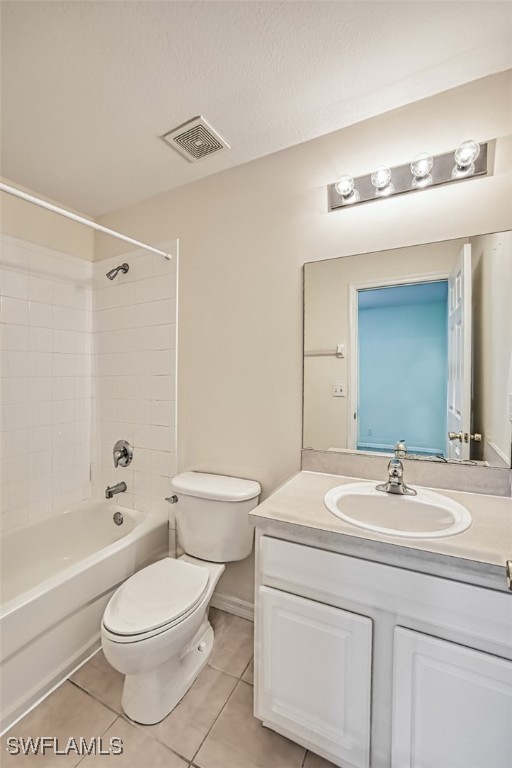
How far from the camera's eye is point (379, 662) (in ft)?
3.04

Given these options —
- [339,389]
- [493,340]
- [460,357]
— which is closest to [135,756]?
[339,389]

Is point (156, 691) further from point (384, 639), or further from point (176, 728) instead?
point (384, 639)

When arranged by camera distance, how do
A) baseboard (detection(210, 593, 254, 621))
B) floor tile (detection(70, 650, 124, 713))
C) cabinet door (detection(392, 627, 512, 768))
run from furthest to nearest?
baseboard (detection(210, 593, 254, 621)), floor tile (detection(70, 650, 124, 713)), cabinet door (detection(392, 627, 512, 768))

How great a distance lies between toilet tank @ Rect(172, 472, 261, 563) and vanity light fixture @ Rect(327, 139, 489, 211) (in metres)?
1.35

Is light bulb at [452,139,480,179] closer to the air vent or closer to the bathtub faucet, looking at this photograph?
the air vent

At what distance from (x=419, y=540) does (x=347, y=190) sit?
4.32 feet

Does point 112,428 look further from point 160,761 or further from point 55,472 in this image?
point 160,761

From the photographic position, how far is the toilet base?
3.99 feet

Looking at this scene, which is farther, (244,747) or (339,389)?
(339,389)

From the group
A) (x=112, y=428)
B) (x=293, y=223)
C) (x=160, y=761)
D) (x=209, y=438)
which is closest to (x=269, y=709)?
(x=160, y=761)

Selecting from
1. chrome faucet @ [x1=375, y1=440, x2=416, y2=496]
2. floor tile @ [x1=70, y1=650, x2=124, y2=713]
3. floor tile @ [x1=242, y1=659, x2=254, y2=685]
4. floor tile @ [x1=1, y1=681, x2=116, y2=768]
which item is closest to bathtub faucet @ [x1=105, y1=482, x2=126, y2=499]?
floor tile @ [x1=70, y1=650, x2=124, y2=713]

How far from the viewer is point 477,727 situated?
816 mm

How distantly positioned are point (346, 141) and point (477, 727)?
6.56 feet

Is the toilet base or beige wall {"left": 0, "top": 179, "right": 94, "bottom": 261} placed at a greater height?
beige wall {"left": 0, "top": 179, "right": 94, "bottom": 261}
